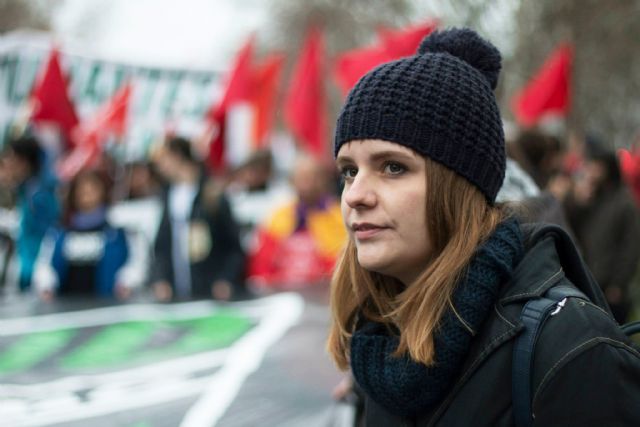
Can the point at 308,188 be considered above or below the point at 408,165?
below

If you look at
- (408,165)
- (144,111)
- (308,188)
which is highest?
(144,111)

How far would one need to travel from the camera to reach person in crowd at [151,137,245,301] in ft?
16.6

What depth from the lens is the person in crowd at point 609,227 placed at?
16.2 feet

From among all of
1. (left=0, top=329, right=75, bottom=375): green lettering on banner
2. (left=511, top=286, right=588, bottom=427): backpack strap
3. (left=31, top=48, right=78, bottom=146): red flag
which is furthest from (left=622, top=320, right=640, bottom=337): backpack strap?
(left=31, top=48, right=78, bottom=146): red flag

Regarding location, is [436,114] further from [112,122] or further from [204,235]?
[112,122]

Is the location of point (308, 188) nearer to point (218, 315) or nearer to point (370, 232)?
point (218, 315)

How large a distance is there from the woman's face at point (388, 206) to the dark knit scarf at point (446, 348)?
0.42ft

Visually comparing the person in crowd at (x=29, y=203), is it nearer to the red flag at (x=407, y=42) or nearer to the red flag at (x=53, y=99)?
the red flag at (x=53, y=99)

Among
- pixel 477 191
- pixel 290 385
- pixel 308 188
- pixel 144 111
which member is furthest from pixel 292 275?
pixel 144 111

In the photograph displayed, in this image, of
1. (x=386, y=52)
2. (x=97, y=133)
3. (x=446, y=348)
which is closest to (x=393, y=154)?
(x=446, y=348)

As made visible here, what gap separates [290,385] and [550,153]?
2113 mm

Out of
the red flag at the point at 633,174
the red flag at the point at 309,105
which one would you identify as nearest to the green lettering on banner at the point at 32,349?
the red flag at the point at 309,105

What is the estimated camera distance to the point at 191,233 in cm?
523

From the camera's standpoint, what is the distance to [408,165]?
1.43m
